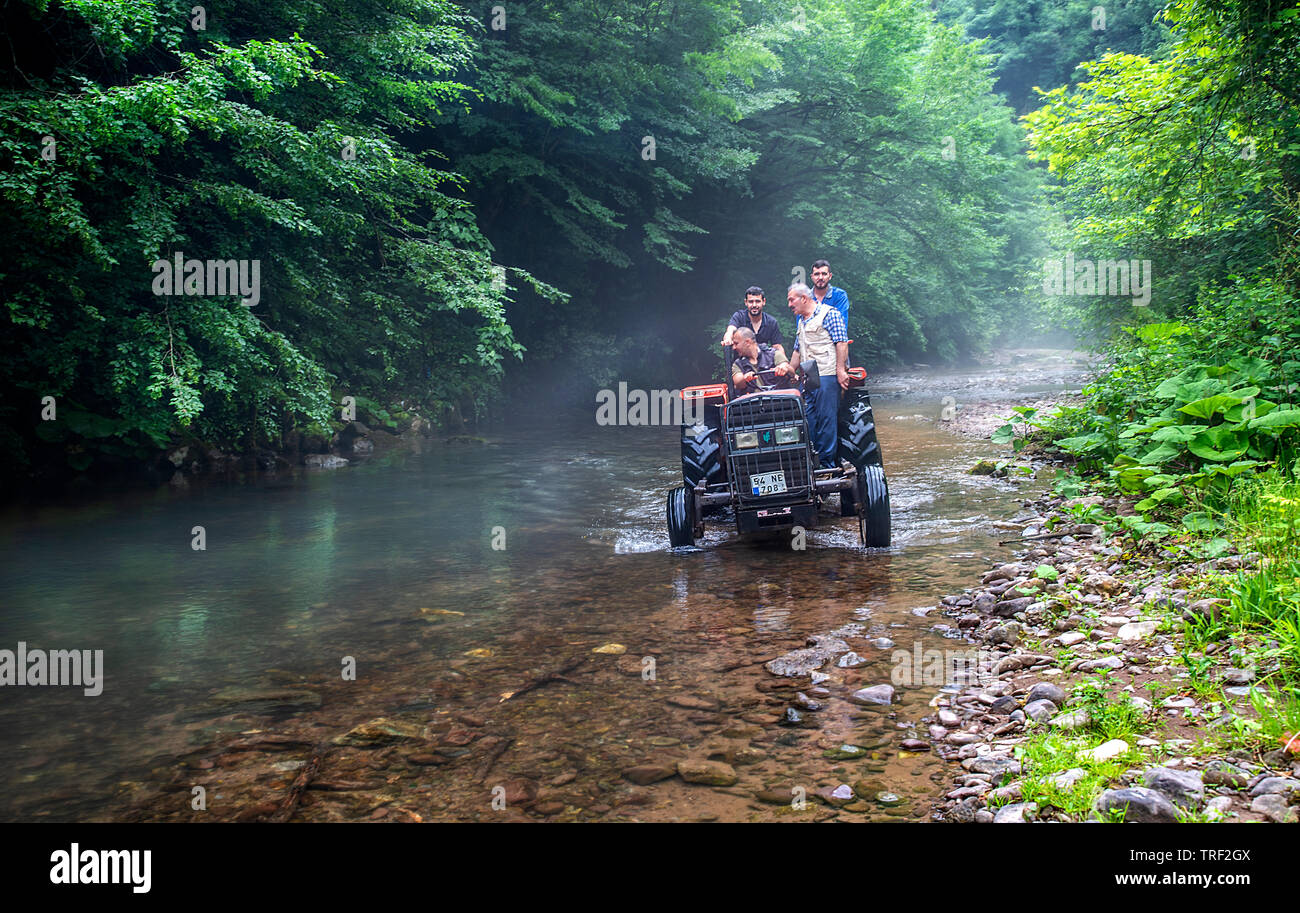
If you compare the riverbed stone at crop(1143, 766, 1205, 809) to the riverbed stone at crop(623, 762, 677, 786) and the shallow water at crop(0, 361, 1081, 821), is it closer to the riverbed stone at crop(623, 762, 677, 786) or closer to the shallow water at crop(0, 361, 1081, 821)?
the shallow water at crop(0, 361, 1081, 821)

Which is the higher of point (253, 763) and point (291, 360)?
point (291, 360)

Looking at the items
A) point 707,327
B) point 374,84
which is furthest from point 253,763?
point 707,327

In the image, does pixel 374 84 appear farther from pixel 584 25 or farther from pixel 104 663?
pixel 104 663

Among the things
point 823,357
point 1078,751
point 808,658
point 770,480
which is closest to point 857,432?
point 823,357

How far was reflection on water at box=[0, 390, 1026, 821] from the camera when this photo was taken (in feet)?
11.4

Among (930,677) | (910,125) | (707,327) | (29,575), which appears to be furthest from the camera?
(707,327)

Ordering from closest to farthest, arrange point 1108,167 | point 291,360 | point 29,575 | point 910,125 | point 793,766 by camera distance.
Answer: point 793,766 → point 29,575 → point 291,360 → point 1108,167 → point 910,125

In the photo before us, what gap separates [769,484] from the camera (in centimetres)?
718

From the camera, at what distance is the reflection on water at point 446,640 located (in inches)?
137

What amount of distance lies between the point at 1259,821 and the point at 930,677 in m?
1.82

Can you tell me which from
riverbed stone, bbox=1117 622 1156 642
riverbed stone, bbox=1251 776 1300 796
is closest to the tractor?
riverbed stone, bbox=1117 622 1156 642

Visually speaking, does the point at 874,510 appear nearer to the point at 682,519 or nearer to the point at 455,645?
the point at 682,519

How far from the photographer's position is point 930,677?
4211 mm

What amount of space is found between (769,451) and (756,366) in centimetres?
125
